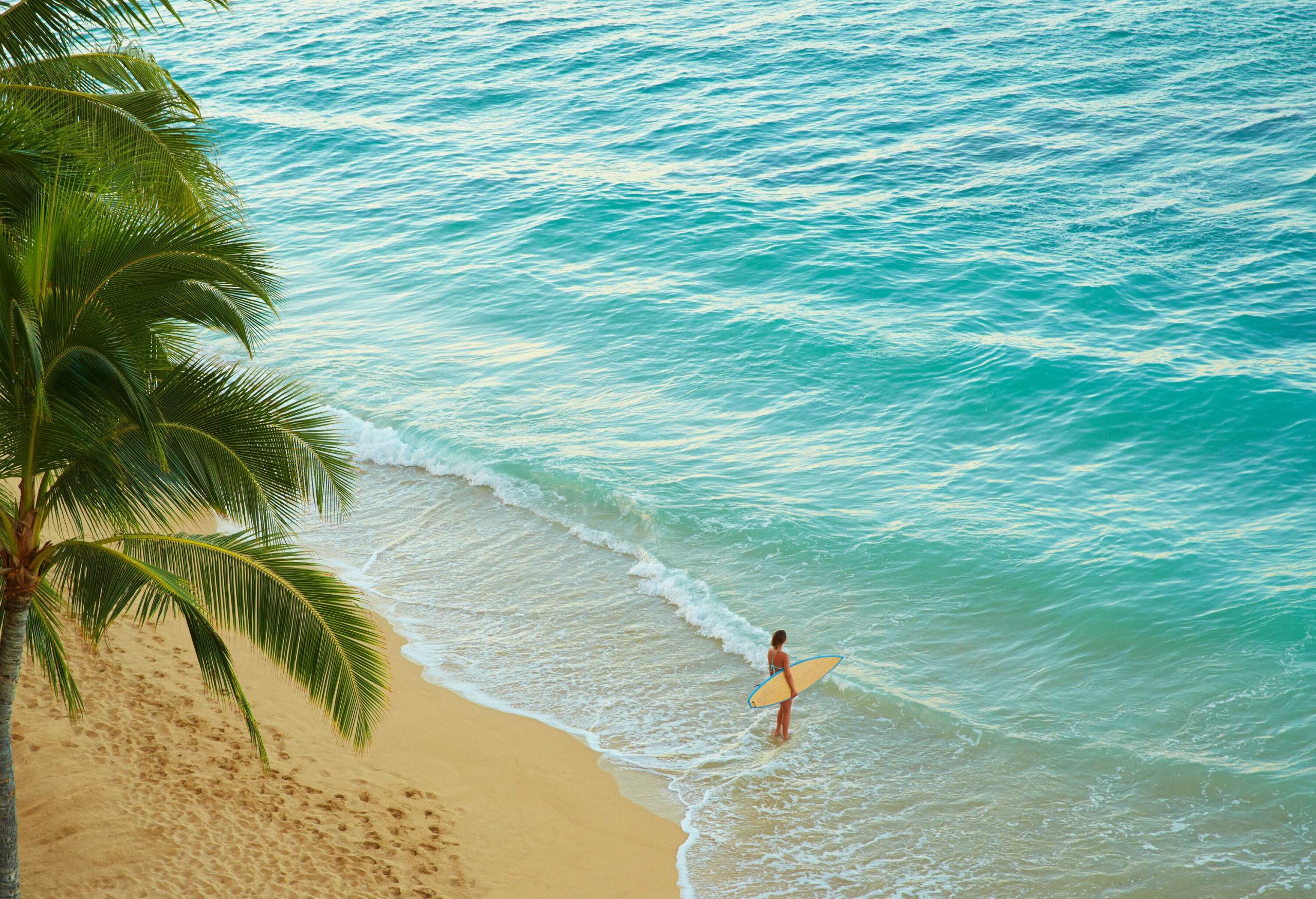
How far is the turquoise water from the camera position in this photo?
31.5 feet

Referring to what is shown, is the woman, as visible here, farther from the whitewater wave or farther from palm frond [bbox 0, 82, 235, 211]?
palm frond [bbox 0, 82, 235, 211]

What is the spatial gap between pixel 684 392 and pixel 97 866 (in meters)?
11.6

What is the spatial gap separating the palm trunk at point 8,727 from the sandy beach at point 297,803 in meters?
1.28

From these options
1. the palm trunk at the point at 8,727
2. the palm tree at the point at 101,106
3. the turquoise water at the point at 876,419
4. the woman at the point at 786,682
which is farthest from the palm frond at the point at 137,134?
the woman at the point at 786,682

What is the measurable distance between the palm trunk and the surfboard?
5961mm

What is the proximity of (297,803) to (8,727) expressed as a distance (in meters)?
2.93

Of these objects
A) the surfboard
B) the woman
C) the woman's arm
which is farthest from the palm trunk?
the woman's arm

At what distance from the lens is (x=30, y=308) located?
4957 mm

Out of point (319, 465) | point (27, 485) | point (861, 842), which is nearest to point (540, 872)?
point (861, 842)

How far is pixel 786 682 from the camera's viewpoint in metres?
10.2

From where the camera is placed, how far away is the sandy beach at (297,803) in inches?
307

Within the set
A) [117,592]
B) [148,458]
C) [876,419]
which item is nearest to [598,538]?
[876,419]

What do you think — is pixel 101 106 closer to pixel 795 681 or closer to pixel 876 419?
pixel 795 681

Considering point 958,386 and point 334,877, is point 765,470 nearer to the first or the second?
point 958,386
